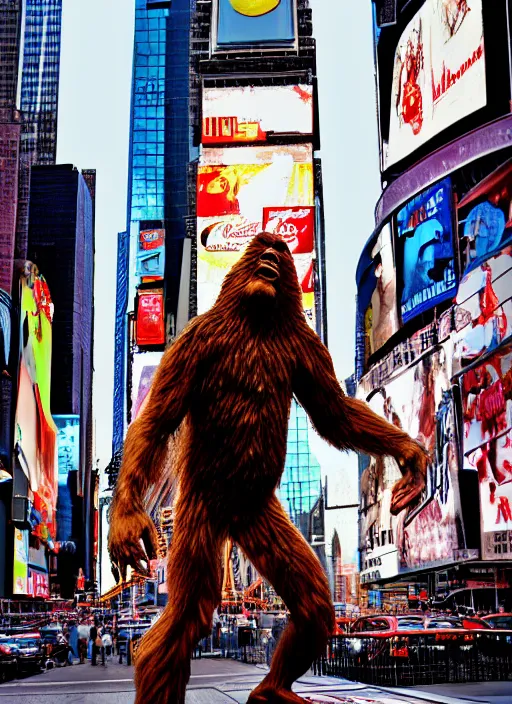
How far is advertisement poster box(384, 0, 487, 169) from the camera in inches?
1105

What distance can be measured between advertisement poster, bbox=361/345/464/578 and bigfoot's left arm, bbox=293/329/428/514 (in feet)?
63.1

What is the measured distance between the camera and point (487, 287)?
23938 mm

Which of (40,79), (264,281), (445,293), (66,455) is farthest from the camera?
(40,79)


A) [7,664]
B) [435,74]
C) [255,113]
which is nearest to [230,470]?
[7,664]

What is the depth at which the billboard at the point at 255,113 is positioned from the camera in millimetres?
40094

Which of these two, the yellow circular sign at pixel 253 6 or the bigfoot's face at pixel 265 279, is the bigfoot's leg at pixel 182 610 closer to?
the bigfoot's face at pixel 265 279

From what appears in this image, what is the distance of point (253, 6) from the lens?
41.2m

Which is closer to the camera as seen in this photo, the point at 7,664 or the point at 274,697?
the point at 274,697

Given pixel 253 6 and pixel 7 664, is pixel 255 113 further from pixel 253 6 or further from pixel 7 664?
pixel 7 664

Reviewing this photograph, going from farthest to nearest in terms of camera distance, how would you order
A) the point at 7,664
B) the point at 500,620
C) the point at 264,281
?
the point at 500,620, the point at 7,664, the point at 264,281

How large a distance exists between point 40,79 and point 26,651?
2336 inches

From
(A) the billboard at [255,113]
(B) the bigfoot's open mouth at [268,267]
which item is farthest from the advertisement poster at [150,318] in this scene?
(B) the bigfoot's open mouth at [268,267]

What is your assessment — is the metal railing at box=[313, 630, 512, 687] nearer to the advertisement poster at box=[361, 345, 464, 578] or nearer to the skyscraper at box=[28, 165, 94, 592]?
the advertisement poster at box=[361, 345, 464, 578]

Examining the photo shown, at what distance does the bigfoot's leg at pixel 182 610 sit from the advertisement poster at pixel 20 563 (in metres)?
31.8
